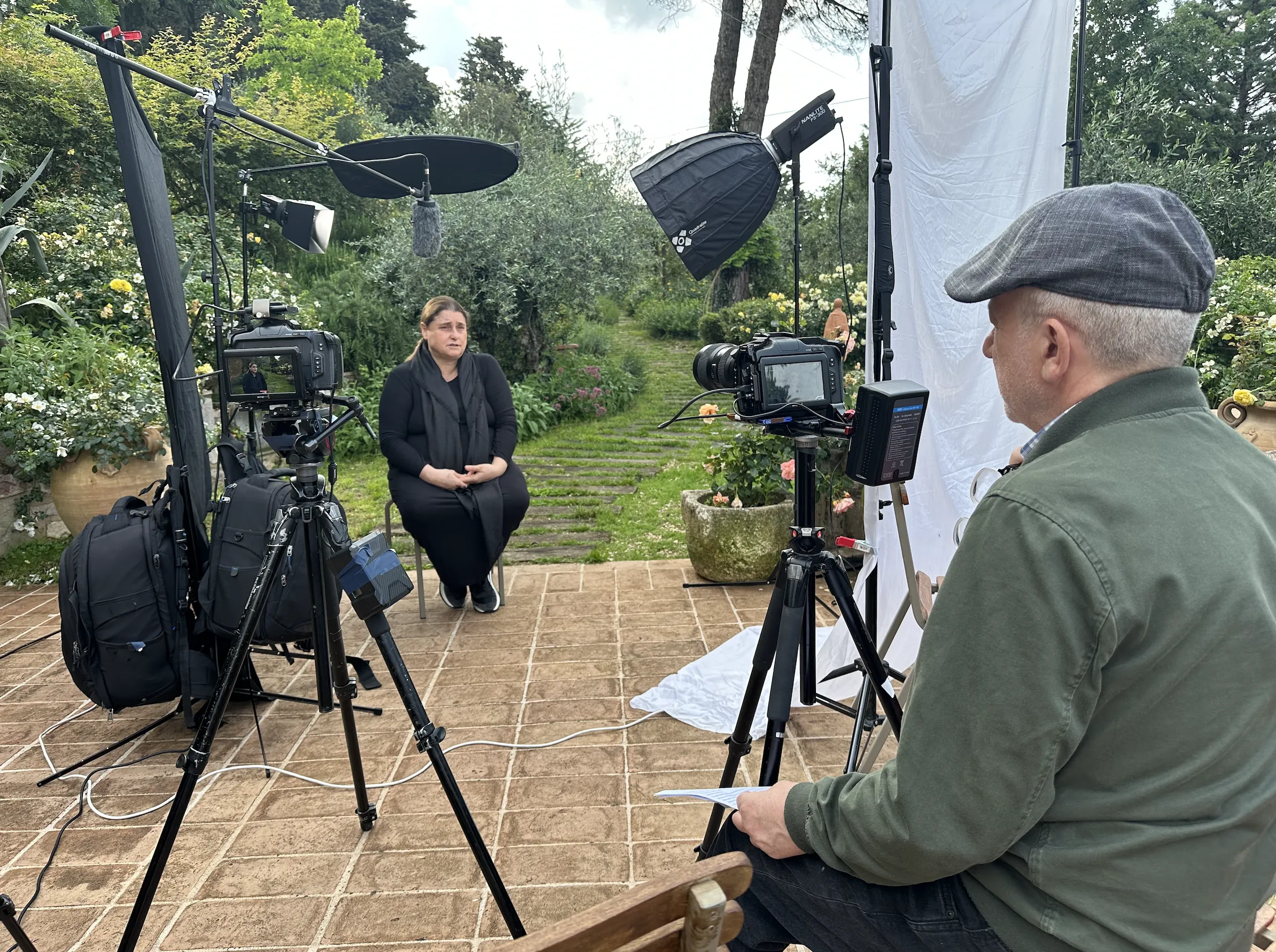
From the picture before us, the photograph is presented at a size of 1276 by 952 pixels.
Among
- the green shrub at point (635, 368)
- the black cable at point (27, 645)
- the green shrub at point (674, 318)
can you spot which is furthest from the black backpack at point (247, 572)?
the green shrub at point (674, 318)

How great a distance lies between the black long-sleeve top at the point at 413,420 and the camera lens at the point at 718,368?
→ 6.74ft

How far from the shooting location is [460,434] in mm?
3877

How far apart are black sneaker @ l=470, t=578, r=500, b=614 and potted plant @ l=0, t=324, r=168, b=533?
2116 millimetres

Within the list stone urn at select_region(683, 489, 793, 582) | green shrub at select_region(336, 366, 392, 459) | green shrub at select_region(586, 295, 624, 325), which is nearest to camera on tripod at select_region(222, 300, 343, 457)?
stone urn at select_region(683, 489, 793, 582)

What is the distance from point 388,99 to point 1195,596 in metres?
30.5

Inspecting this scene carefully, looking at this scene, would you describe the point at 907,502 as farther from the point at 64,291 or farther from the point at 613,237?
the point at 613,237

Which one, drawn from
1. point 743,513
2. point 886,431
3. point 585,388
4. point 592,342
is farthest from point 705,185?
point 592,342

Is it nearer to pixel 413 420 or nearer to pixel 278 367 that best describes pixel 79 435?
pixel 413 420

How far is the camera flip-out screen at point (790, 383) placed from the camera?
1798mm

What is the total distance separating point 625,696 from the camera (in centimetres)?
301

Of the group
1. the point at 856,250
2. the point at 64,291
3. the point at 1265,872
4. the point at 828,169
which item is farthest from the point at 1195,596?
the point at 856,250

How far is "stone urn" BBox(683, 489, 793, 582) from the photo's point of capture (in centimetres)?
396

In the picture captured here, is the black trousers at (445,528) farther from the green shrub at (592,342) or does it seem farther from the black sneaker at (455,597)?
the green shrub at (592,342)

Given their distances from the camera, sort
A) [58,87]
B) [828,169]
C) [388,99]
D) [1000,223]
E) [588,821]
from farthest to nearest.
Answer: [388,99] < [58,87] < [828,169] < [1000,223] < [588,821]
